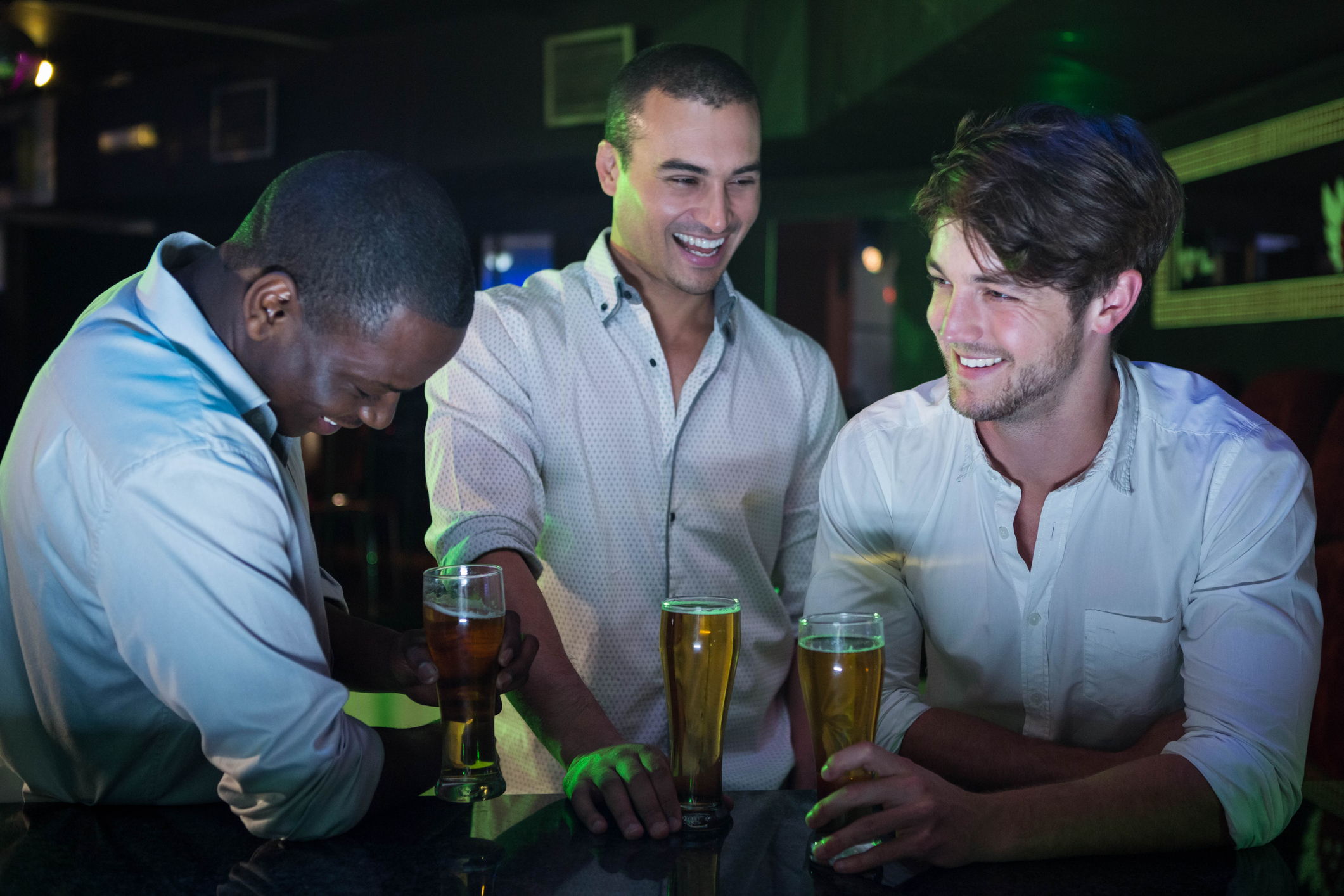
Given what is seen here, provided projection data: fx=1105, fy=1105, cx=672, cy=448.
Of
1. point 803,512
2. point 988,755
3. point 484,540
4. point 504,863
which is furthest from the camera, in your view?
point 803,512

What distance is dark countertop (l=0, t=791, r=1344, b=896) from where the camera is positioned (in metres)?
1.00

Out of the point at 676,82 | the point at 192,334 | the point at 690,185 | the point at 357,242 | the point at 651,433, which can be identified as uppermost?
the point at 676,82

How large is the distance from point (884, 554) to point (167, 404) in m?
1.08

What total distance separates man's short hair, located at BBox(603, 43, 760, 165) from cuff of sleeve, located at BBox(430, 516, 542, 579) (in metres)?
0.77

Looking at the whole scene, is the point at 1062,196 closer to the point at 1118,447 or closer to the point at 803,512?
the point at 1118,447

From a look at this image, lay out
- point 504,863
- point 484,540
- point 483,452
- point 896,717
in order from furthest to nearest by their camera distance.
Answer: point 483,452
point 484,540
point 896,717
point 504,863

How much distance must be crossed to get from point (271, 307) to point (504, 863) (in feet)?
2.11

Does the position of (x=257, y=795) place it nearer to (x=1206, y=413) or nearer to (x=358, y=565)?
(x=1206, y=413)

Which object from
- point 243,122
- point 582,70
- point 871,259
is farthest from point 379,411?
point 243,122

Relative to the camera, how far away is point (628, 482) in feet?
6.66

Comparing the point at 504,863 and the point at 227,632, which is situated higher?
the point at 227,632

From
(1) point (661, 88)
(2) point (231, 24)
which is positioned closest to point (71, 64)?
(2) point (231, 24)

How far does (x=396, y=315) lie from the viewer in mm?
1238

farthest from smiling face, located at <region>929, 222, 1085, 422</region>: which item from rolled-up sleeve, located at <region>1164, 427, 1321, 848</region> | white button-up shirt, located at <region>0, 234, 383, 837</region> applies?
white button-up shirt, located at <region>0, 234, 383, 837</region>
